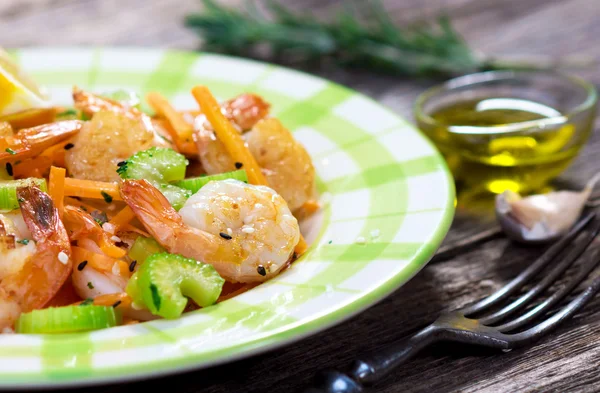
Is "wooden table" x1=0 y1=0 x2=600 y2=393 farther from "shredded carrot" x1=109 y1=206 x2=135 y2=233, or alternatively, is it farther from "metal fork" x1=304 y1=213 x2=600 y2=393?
"shredded carrot" x1=109 y1=206 x2=135 y2=233

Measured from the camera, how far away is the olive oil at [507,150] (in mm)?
2799

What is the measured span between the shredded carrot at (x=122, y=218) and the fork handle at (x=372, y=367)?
76 cm

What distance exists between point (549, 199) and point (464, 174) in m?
0.47

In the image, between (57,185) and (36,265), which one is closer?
(36,265)

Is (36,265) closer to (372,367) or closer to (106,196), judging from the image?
(106,196)

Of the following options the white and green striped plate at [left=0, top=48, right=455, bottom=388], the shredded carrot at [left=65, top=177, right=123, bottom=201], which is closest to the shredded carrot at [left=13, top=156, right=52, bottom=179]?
the shredded carrot at [left=65, top=177, right=123, bottom=201]

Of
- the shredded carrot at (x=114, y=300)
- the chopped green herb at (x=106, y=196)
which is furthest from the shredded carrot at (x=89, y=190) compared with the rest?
the shredded carrot at (x=114, y=300)

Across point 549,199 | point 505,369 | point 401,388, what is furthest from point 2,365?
point 549,199

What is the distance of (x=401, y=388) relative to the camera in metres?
1.83

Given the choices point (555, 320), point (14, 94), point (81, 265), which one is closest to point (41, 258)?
point (81, 265)

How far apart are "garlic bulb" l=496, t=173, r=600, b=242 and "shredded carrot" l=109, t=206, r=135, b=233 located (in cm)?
132

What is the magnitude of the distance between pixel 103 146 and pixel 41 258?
521 mm

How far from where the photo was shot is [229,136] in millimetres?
2354

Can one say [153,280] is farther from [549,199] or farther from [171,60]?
[171,60]
